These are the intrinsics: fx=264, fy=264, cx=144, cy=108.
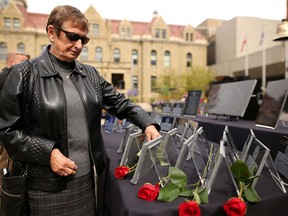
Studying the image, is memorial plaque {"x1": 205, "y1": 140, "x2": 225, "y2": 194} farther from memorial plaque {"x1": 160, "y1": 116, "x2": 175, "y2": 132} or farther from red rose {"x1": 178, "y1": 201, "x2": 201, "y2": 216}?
memorial plaque {"x1": 160, "y1": 116, "x2": 175, "y2": 132}

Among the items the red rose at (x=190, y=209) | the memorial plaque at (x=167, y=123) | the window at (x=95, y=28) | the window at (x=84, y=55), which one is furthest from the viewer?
the window at (x=95, y=28)

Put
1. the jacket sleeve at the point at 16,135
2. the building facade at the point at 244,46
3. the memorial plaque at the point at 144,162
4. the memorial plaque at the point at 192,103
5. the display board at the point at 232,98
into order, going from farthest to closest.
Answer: the building facade at the point at 244,46
the memorial plaque at the point at 192,103
the display board at the point at 232,98
the memorial plaque at the point at 144,162
the jacket sleeve at the point at 16,135

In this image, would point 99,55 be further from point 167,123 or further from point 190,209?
point 190,209

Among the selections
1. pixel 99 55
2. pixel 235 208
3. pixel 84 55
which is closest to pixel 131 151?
pixel 235 208

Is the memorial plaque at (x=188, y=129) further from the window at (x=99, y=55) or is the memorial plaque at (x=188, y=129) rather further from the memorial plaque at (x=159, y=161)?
the window at (x=99, y=55)

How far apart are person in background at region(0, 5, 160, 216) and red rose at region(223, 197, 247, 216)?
0.94m

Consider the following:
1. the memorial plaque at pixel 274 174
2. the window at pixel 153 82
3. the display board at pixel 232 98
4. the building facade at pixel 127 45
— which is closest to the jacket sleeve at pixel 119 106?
the memorial plaque at pixel 274 174

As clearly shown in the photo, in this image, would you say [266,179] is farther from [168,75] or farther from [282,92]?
[168,75]

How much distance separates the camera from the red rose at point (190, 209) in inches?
50.4

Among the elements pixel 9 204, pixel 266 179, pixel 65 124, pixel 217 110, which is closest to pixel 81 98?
pixel 65 124

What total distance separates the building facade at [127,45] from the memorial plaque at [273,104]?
3146 cm

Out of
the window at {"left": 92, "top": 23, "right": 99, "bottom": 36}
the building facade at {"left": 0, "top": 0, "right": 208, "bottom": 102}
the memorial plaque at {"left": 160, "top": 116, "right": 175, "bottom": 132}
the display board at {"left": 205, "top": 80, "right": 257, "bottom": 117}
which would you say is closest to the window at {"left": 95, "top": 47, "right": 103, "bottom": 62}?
the building facade at {"left": 0, "top": 0, "right": 208, "bottom": 102}

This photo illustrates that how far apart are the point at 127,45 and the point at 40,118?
36826 millimetres

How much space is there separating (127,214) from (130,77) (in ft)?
116
